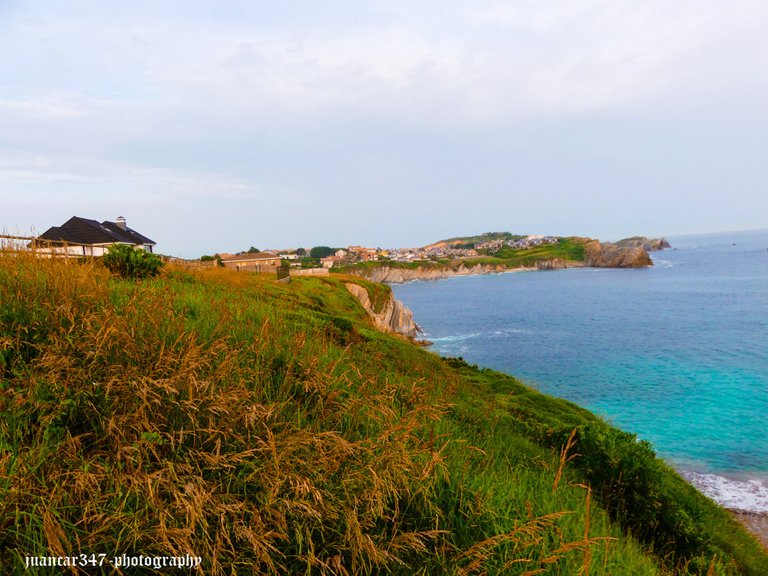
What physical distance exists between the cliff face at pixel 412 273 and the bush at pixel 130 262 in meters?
153

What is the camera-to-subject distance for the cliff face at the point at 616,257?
16350 cm

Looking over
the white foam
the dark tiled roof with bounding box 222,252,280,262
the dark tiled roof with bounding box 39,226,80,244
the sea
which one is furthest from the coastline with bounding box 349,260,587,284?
the dark tiled roof with bounding box 39,226,80,244

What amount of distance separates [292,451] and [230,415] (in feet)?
2.46

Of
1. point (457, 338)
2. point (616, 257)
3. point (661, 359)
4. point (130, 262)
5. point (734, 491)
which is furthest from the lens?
point (616, 257)

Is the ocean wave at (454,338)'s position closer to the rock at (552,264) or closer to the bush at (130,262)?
the bush at (130,262)

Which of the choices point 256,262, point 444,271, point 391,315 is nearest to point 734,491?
point 391,315

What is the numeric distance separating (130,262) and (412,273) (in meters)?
178

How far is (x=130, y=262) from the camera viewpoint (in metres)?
13.2

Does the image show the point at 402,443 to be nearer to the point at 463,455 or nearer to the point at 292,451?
the point at 292,451

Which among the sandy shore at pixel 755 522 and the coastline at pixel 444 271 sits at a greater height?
the coastline at pixel 444 271

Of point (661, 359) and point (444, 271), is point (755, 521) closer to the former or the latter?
point (661, 359)

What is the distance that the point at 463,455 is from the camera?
525cm

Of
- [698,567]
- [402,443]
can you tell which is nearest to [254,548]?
[402,443]

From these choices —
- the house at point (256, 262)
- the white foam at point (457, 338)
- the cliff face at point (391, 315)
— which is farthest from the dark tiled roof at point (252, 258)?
the white foam at point (457, 338)
